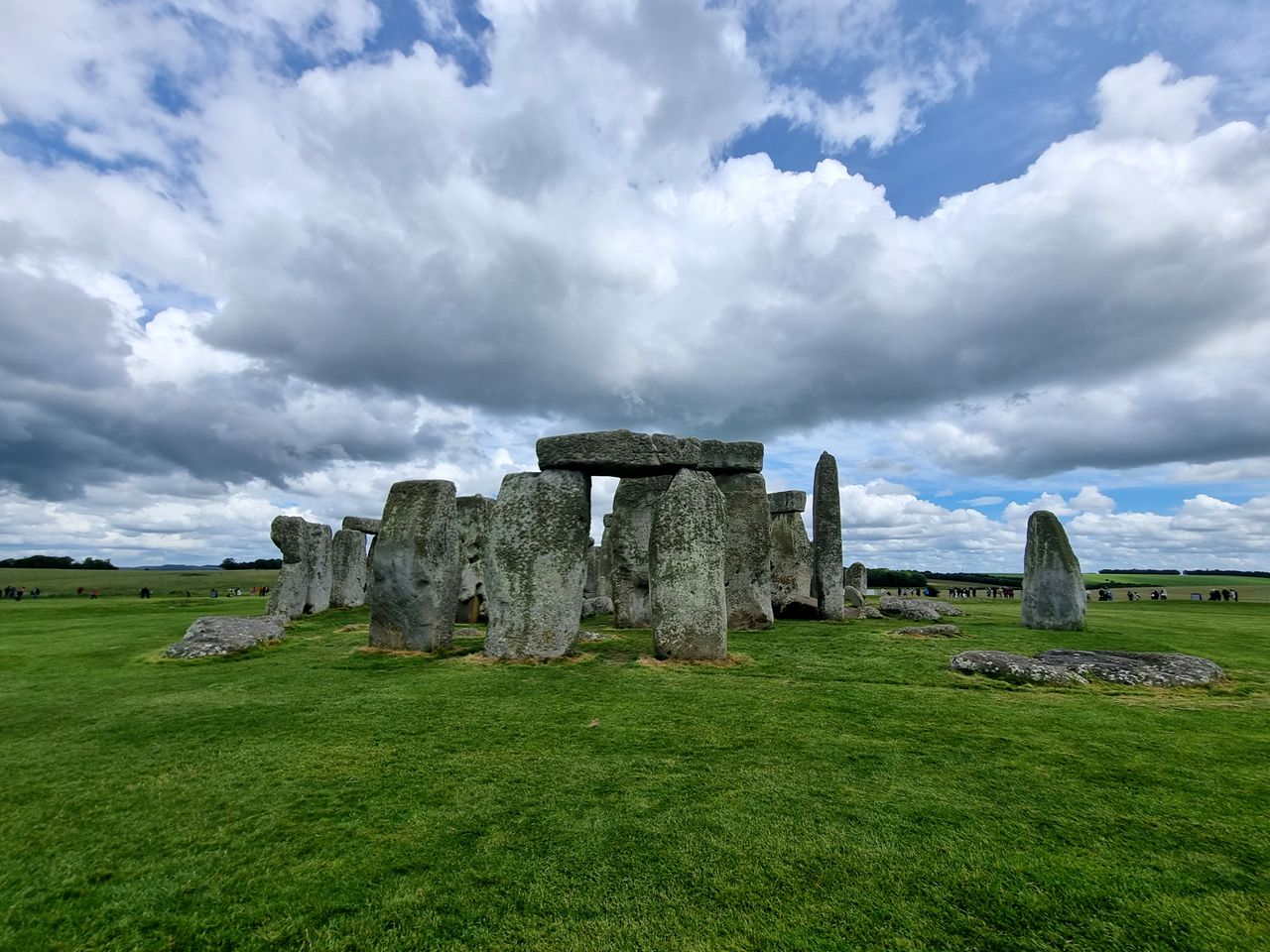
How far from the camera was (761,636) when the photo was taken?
1254 centimetres

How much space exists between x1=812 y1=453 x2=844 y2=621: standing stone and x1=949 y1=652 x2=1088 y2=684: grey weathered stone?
26.1 feet

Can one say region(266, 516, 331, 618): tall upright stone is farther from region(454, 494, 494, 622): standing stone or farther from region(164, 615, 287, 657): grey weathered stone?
region(164, 615, 287, 657): grey weathered stone

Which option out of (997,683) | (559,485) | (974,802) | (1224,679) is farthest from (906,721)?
(559,485)

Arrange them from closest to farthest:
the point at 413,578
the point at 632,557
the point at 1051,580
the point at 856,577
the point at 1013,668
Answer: the point at 1013,668 → the point at 413,578 → the point at 1051,580 → the point at 632,557 → the point at 856,577

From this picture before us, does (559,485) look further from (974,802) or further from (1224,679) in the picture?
(1224,679)

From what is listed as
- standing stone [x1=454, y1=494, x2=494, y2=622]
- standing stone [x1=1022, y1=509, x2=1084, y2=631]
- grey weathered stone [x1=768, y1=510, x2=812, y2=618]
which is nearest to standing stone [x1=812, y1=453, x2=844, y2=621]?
grey weathered stone [x1=768, y1=510, x2=812, y2=618]

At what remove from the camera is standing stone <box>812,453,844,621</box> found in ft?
53.6

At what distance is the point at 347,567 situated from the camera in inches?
782

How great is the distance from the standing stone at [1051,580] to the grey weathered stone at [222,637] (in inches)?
585

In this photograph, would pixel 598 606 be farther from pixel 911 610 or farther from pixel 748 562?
pixel 911 610

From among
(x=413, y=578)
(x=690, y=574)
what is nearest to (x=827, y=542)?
(x=690, y=574)

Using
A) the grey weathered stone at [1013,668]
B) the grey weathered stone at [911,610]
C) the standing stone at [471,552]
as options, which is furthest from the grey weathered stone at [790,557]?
the grey weathered stone at [1013,668]

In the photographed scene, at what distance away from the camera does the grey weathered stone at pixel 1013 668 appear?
7.46 m

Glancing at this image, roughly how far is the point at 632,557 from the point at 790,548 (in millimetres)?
5495
